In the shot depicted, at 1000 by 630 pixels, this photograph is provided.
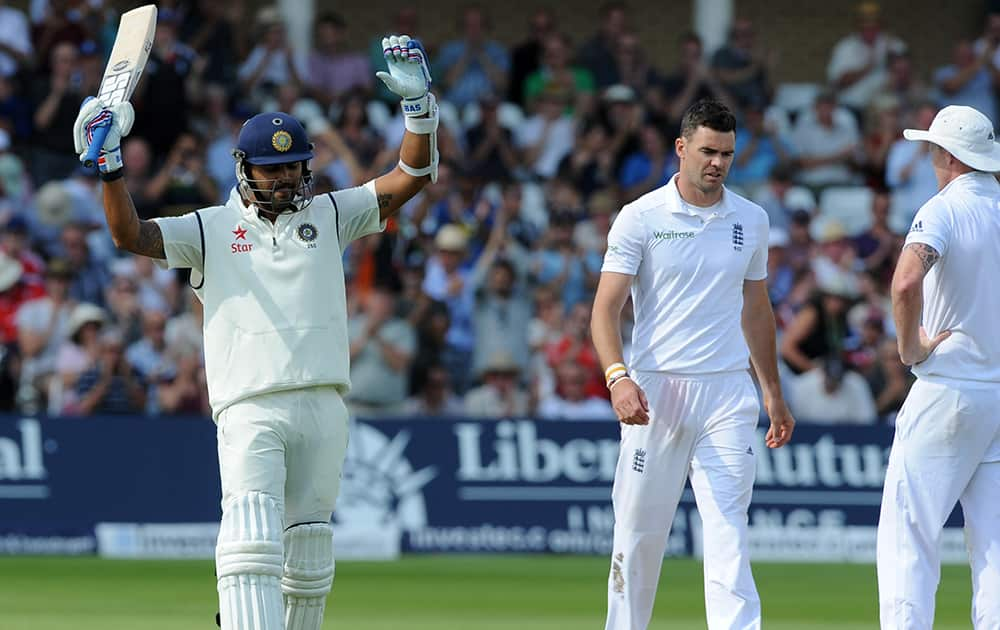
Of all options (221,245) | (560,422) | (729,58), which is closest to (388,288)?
(560,422)

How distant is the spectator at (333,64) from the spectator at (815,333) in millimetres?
5287

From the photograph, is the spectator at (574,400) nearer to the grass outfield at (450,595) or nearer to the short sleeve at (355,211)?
the grass outfield at (450,595)

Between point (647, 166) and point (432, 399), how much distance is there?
3.72 meters

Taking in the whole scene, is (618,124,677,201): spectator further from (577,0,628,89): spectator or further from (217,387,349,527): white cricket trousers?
(217,387,349,527): white cricket trousers

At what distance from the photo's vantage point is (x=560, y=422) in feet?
46.0

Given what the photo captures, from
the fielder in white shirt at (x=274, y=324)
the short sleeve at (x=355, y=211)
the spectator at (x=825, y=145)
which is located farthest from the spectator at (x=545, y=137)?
the fielder in white shirt at (x=274, y=324)

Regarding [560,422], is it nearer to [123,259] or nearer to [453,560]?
[453,560]

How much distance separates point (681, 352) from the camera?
740cm

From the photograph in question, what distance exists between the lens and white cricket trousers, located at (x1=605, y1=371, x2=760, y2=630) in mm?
7312

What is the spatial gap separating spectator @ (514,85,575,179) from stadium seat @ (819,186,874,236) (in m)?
2.61

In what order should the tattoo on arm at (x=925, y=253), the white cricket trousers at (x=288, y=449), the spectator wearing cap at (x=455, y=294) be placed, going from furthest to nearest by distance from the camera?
the spectator wearing cap at (x=455, y=294), the tattoo on arm at (x=925, y=253), the white cricket trousers at (x=288, y=449)

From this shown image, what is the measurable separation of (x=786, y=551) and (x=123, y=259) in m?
6.27

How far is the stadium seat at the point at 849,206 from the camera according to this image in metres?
17.3

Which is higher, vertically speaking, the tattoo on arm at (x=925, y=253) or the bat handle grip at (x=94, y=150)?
the bat handle grip at (x=94, y=150)
